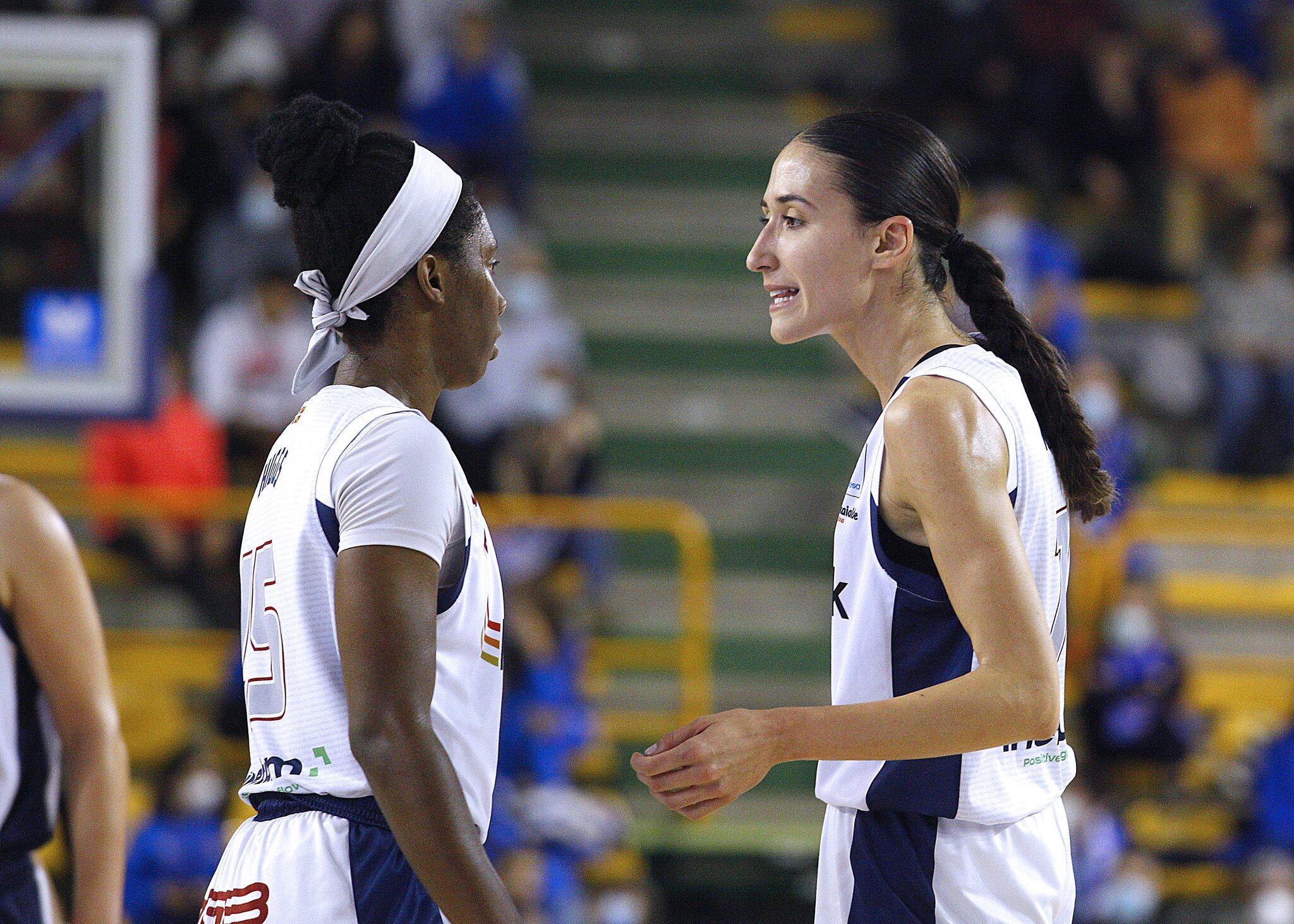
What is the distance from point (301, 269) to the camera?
97.8 inches

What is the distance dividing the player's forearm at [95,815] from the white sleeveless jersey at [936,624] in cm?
130

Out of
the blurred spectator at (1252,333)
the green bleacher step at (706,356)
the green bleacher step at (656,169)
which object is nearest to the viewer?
the blurred spectator at (1252,333)

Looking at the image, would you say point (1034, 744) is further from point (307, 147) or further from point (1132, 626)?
point (1132, 626)

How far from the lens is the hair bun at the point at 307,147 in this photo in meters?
2.36

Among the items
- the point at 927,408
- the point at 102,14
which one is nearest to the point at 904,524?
the point at 927,408

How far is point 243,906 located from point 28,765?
83cm

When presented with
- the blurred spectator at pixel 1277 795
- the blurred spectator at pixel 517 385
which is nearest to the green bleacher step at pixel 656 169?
the blurred spectator at pixel 517 385

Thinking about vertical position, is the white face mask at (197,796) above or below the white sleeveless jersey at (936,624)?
below

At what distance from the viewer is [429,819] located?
7.04ft

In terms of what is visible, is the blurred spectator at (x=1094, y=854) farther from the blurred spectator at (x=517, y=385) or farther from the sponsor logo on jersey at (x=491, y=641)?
the sponsor logo on jersey at (x=491, y=641)

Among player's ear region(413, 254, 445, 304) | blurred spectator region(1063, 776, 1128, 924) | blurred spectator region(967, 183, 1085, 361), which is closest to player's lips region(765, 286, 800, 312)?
player's ear region(413, 254, 445, 304)

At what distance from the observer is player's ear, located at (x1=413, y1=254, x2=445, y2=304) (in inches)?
95.5

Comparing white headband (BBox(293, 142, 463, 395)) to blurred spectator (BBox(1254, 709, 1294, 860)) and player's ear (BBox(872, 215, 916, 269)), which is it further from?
blurred spectator (BBox(1254, 709, 1294, 860))

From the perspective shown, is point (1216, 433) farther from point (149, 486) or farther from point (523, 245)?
point (149, 486)
